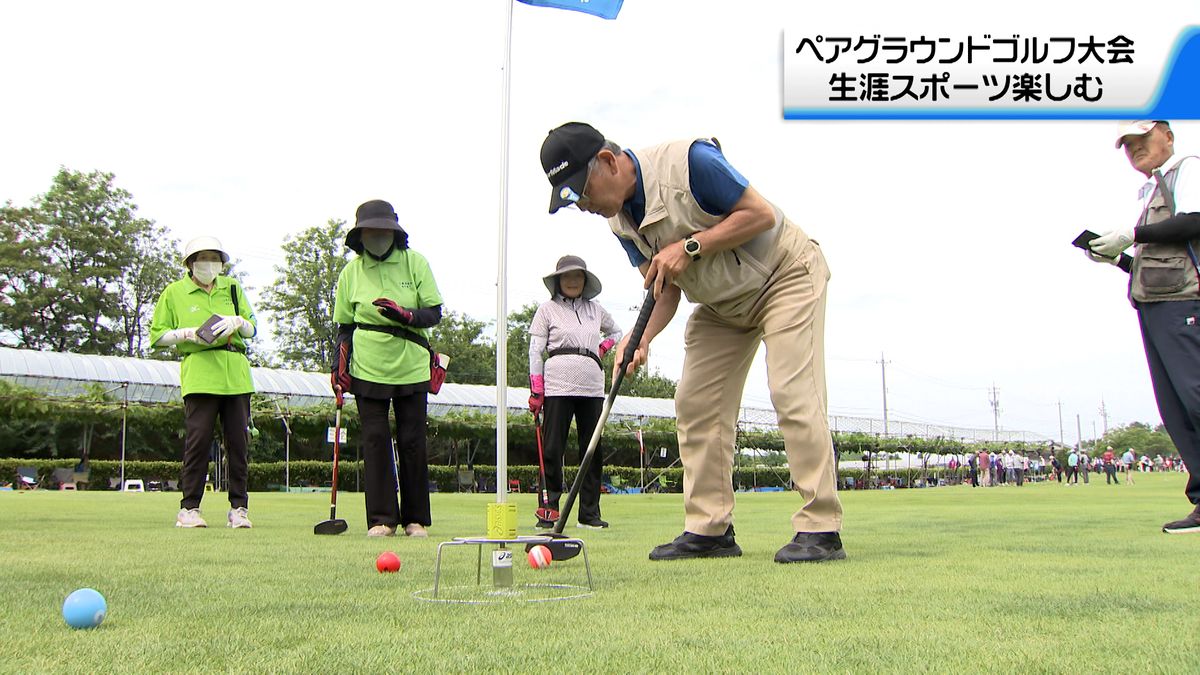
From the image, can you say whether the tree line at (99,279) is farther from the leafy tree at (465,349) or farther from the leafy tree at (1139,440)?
the leafy tree at (1139,440)

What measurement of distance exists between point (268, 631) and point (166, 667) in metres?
0.40

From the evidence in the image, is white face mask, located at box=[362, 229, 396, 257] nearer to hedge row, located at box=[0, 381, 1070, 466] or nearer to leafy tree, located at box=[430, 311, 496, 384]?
hedge row, located at box=[0, 381, 1070, 466]

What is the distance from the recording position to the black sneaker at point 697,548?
4.09 meters

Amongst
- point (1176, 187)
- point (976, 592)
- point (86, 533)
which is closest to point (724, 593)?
point (976, 592)

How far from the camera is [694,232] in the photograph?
392 centimetres

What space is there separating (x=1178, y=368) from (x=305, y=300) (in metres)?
52.8

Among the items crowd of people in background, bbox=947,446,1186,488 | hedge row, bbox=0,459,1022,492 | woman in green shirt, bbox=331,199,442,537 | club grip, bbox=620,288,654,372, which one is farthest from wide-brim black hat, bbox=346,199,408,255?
crowd of people in background, bbox=947,446,1186,488

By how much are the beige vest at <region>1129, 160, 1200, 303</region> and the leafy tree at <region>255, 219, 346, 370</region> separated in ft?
170

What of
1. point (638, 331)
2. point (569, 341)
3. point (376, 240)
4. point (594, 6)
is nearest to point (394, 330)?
point (376, 240)

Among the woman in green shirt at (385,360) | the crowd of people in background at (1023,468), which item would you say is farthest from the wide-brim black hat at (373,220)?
the crowd of people in background at (1023,468)

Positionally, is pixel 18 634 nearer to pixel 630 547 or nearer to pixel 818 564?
pixel 818 564

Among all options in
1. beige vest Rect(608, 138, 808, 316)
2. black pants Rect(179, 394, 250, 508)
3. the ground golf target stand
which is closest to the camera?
the ground golf target stand

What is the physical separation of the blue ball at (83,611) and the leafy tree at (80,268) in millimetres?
49346

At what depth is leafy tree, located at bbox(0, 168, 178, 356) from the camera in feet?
148
